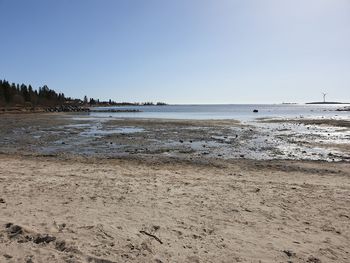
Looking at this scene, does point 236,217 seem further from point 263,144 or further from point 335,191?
point 263,144

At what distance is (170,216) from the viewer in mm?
7934

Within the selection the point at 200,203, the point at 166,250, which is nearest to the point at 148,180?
the point at 200,203

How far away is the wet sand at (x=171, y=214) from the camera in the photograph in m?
6.11

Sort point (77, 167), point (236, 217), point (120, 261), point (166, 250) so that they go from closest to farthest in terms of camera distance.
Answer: point (120, 261) < point (166, 250) < point (236, 217) < point (77, 167)

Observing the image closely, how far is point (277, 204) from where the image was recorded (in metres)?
9.06

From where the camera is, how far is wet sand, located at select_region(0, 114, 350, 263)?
6105mm

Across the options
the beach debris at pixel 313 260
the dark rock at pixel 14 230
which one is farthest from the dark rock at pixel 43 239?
the beach debris at pixel 313 260

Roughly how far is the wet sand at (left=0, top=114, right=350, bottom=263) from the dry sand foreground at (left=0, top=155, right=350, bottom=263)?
21 mm

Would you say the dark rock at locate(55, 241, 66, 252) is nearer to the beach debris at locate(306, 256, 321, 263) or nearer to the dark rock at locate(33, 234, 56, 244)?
the dark rock at locate(33, 234, 56, 244)

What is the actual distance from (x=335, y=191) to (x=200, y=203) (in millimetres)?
4550

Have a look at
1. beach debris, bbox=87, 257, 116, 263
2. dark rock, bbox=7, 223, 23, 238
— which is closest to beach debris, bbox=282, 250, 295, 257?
beach debris, bbox=87, 257, 116, 263

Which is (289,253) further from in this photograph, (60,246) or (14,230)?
(14,230)

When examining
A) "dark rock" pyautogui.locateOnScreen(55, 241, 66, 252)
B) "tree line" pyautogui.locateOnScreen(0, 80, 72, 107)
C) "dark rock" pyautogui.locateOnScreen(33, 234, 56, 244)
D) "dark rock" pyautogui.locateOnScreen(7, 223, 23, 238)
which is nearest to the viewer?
"dark rock" pyautogui.locateOnScreen(55, 241, 66, 252)

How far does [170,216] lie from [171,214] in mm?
139
